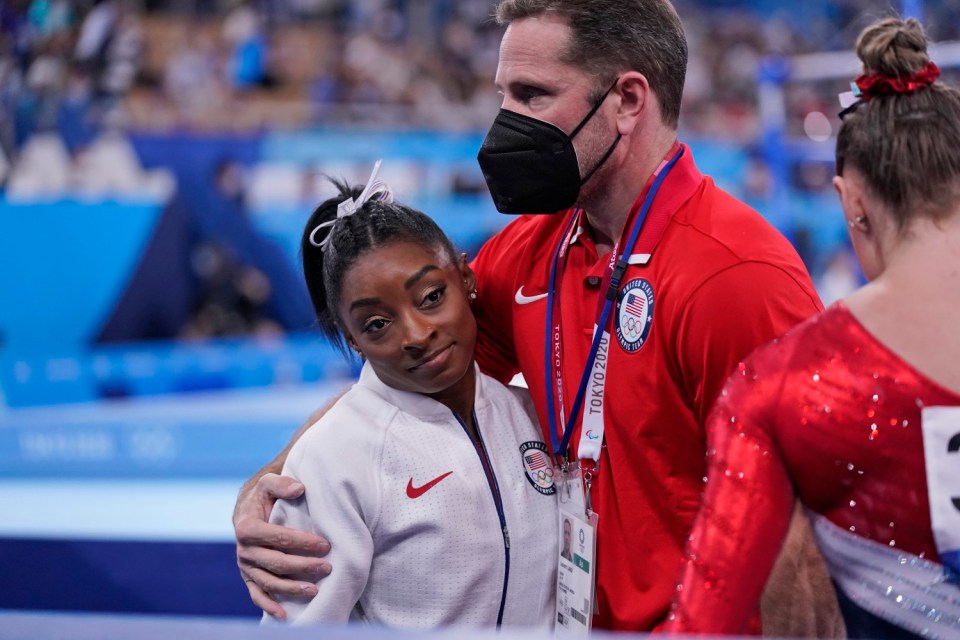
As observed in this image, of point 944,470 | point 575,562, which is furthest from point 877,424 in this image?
point 575,562

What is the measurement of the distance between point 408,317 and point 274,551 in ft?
1.61

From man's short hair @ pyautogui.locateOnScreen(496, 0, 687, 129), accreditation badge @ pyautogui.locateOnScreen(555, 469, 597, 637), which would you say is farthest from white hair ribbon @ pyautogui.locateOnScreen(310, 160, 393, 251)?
accreditation badge @ pyautogui.locateOnScreen(555, 469, 597, 637)

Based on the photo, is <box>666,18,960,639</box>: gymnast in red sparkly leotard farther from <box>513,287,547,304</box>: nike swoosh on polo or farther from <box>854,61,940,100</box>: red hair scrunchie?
<box>513,287,547,304</box>: nike swoosh on polo

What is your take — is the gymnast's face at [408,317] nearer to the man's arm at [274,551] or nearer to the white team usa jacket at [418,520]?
the white team usa jacket at [418,520]

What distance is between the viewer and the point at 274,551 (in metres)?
1.85

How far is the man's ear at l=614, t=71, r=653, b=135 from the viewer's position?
6.49ft

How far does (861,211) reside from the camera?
1351mm

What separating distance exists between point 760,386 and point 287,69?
9653 mm

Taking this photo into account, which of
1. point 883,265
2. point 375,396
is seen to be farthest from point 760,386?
point 375,396

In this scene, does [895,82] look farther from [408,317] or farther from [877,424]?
[408,317]

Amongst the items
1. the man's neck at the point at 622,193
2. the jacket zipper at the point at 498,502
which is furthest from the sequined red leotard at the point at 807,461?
the man's neck at the point at 622,193

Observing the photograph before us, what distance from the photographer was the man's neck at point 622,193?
200 cm

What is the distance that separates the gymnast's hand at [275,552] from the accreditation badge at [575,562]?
1.44 ft

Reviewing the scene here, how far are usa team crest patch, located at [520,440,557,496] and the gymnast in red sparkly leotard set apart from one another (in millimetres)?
668
